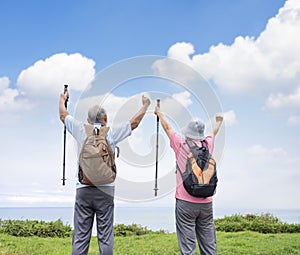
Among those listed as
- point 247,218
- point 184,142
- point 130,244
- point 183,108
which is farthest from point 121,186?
point 247,218

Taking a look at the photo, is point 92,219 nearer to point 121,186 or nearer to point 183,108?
point 121,186

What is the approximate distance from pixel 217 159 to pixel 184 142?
0.58 m

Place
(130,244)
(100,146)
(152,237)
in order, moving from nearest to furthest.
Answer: (100,146), (130,244), (152,237)

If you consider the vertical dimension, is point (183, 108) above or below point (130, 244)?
above

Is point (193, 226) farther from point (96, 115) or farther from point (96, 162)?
point (96, 115)

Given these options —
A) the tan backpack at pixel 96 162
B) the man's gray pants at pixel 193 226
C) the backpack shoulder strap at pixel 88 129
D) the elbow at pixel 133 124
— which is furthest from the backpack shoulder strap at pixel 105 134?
the man's gray pants at pixel 193 226

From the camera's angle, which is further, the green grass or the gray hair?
the green grass

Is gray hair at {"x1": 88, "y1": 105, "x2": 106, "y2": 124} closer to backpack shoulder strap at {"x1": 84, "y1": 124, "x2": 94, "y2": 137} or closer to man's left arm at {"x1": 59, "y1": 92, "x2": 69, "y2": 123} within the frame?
backpack shoulder strap at {"x1": 84, "y1": 124, "x2": 94, "y2": 137}

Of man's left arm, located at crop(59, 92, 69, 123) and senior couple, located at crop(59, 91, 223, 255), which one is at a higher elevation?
man's left arm, located at crop(59, 92, 69, 123)

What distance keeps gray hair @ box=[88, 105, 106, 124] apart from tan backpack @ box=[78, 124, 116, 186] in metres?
0.23

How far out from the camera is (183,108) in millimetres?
6148

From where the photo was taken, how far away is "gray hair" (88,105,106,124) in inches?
206

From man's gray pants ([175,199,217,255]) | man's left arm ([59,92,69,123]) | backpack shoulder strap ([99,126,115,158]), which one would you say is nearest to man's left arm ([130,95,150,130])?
backpack shoulder strap ([99,126,115,158])

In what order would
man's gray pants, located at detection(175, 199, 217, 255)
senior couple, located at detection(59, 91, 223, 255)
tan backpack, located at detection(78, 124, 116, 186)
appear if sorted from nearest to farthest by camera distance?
tan backpack, located at detection(78, 124, 116, 186) → senior couple, located at detection(59, 91, 223, 255) → man's gray pants, located at detection(175, 199, 217, 255)
